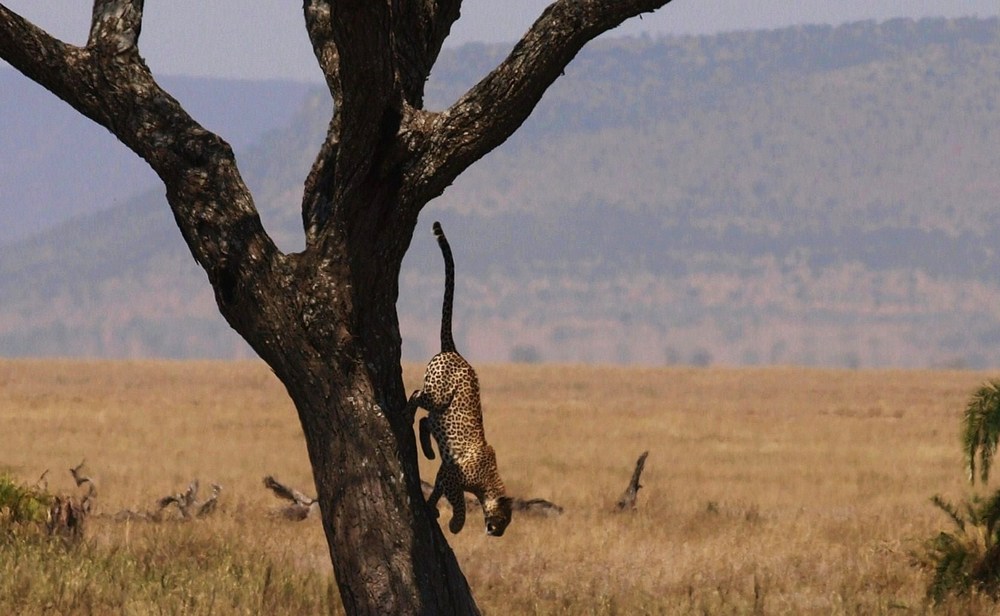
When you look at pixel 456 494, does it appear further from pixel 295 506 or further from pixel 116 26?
pixel 295 506

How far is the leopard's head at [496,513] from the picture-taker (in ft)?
33.3

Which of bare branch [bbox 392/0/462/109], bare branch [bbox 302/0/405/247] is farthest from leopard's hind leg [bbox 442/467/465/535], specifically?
bare branch [bbox 392/0/462/109]

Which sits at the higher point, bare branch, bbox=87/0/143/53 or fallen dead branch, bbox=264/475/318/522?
bare branch, bbox=87/0/143/53

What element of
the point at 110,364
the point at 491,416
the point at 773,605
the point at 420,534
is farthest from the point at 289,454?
the point at 110,364

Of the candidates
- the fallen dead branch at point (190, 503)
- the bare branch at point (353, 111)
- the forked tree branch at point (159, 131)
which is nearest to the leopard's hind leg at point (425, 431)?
the bare branch at point (353, 111)

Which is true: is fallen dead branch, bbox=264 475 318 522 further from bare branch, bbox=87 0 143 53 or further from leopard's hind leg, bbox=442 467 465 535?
bare branch, bbox=87 0 143 53

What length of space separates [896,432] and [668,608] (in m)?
30.5

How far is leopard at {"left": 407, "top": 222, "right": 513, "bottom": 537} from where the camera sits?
961 cm


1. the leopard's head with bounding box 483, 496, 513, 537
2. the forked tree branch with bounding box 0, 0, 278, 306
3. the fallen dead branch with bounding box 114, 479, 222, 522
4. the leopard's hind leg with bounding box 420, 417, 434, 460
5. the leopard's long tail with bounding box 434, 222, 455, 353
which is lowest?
the fallen dead branch with bounding box 114, 479, 222, 522

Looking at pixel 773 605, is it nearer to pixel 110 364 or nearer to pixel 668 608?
pixel 668 608

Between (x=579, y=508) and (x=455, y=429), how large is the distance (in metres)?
10.5

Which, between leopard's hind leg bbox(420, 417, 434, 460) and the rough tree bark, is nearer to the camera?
the rough tree bark

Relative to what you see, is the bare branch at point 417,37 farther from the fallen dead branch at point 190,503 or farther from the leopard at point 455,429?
the fallen dead branch at point 190,503

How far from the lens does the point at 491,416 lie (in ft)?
147
